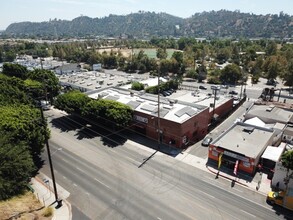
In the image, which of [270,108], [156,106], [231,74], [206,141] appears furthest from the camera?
[231,74]

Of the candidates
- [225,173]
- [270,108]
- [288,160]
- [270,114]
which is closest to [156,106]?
[225,173]

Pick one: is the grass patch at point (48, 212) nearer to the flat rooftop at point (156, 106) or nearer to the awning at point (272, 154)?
the flat rooftop at point (156, 106)

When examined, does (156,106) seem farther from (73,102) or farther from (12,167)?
(12,167)

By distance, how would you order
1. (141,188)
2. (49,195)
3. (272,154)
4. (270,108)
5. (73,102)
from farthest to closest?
(270,108) < (73,102) < (272,154) < (141,188) < (49,195)

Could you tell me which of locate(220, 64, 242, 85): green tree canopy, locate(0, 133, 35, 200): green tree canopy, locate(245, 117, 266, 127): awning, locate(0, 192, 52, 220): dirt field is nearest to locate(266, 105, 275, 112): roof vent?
locate(245, 117, 266, 127): awning

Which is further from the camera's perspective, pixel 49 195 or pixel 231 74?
pixel 231 74

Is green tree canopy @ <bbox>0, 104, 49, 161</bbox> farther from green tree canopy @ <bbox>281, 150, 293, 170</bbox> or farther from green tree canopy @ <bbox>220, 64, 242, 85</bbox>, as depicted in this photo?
Result: green tree canopy @ <bbox>220, 64, 242, 85</bbox>
